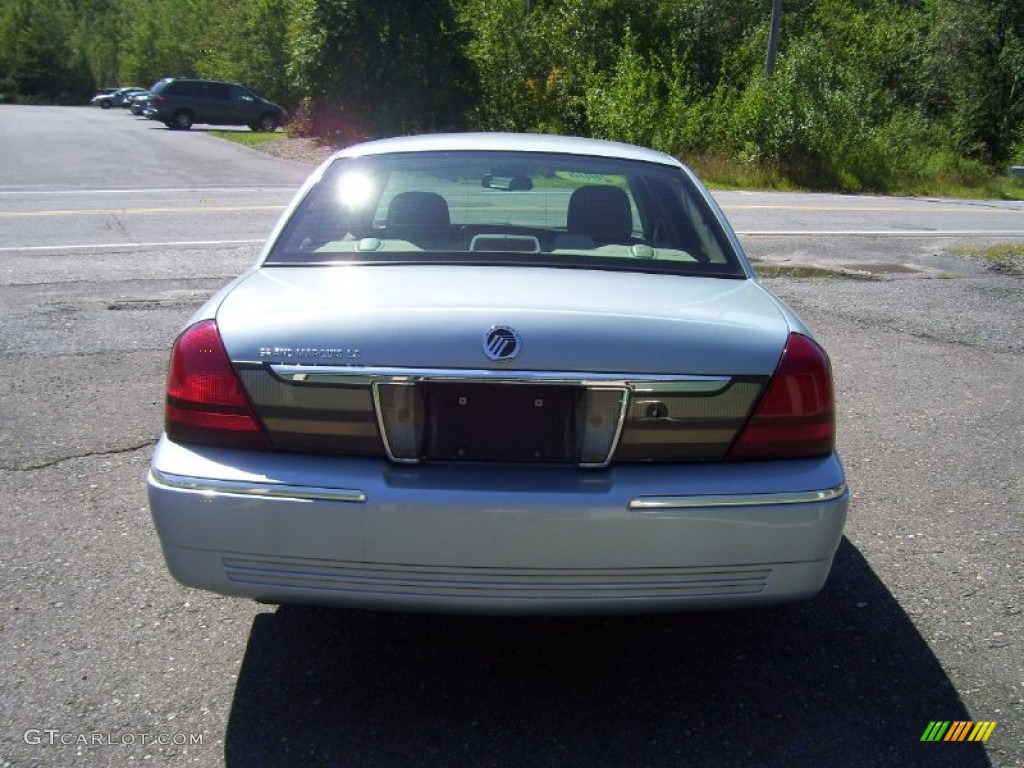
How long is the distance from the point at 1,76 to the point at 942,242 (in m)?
87.0

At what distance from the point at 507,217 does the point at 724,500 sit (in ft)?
6.73

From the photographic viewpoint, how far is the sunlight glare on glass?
3.91m

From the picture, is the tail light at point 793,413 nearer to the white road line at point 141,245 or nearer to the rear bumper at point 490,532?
the rear bumper at point 490,532

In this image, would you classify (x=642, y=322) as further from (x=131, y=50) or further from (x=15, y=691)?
(x=131, y=50)

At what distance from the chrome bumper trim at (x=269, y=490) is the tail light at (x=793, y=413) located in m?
1.02

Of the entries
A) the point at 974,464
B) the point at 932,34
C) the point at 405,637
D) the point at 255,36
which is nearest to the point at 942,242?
the point at 974,464

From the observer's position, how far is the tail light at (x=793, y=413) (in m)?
2.88

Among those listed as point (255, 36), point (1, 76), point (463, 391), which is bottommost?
point (1, 76)

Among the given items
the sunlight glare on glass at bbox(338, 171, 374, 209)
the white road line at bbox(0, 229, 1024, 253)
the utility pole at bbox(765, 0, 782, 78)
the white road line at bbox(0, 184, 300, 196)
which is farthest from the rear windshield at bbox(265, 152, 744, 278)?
the utility pole at bbox(765, 0, 782, 78)

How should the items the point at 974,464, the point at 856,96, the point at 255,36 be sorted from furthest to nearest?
the point at 255,36, the point at 856,96, the point at 974,464

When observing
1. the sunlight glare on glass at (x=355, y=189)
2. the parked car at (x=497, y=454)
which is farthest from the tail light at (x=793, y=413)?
the sunlight glare on glass at (x=355, y=189)

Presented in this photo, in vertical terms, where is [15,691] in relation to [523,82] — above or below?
above

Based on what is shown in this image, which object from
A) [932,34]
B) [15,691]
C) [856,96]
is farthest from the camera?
[932,34]

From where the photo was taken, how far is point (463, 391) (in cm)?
277
